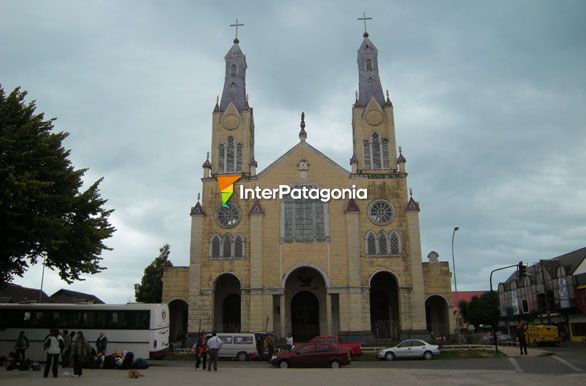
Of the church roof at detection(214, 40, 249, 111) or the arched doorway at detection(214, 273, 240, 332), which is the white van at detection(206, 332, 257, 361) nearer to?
the arched doorway at detection(214, 273, 240, 332)

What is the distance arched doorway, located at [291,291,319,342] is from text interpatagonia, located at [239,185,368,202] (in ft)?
24.8

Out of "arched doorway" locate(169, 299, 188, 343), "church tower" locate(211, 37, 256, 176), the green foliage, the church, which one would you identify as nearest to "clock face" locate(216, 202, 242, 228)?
the church

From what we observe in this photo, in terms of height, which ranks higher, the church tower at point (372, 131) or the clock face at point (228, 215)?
the church tower at point (372, 131)

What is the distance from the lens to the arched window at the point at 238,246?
38.5 m

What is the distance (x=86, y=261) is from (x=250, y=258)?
16413mm

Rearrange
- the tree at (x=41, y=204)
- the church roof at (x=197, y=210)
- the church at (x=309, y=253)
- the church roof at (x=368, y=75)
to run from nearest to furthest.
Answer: the tree at (x=41, y=204) < the church at (x=309, y=253) < the church roof at (x=197, y=210) < the church roof at (x=368, y=75)

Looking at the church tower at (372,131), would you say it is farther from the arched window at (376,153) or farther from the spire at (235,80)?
the spire at (235,80)

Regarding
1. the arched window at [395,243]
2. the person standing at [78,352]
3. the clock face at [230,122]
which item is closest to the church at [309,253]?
the arched window at [395,243]

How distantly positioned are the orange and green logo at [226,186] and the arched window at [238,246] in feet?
8.92

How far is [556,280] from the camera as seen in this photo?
5694cm

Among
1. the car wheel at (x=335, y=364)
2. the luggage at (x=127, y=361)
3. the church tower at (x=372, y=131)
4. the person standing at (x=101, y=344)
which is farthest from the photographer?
the church tower at (x=372, y=131)

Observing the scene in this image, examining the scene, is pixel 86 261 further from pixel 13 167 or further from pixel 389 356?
pixel 389 356

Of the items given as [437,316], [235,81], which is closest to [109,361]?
[437,316]

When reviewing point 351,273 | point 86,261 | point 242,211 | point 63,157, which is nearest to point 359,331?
point 351,273
